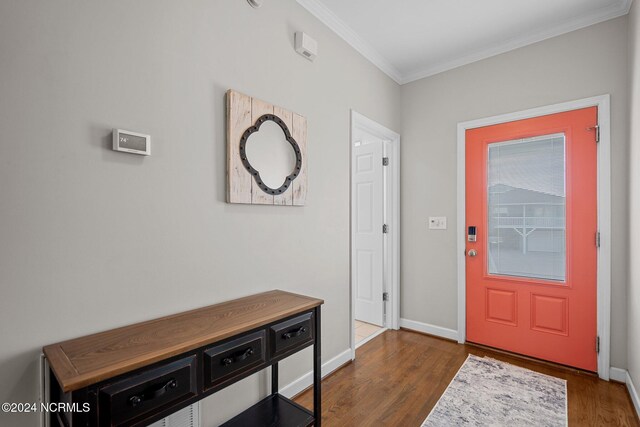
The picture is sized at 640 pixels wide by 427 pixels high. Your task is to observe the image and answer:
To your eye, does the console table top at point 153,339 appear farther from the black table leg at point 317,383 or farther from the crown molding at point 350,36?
the crown molding at point 350,36

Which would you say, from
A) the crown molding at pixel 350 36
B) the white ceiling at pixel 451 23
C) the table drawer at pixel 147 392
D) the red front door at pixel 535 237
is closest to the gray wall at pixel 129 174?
the crown molding at pixel 350 36

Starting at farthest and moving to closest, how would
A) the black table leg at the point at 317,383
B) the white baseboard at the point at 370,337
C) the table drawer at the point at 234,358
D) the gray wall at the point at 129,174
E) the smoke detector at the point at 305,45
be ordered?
the white baseboard at the point at 370,337 → the smoke detector at the point at 305,45 → the black table leg at the point at 317,383 → the table drawer at the point at 234,358 → the gray wall at the point at 129,174

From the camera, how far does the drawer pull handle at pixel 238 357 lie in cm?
123

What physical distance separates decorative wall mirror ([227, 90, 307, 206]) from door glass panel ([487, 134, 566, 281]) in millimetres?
1854

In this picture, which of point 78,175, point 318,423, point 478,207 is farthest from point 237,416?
point 478,207

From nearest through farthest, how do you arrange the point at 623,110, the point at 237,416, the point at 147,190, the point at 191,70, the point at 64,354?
the point at 64,354, the point at 147,190, the point at 191,70, the point at 237,416, the point at 623,110

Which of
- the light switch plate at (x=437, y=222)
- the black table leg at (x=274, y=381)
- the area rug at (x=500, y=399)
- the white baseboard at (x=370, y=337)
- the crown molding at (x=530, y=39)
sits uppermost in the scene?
the crown molding at (x=530, y=39)

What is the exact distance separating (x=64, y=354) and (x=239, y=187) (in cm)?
101

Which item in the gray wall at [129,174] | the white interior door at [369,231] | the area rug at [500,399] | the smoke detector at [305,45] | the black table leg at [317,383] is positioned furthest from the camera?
the white interior door at [369,231]

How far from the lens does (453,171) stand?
3.03 m

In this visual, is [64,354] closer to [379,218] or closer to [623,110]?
[379,218]

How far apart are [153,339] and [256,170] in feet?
3.30

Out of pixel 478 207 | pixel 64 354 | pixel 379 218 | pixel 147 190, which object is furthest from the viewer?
pixel 379 218

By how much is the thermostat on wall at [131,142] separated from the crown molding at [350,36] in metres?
1.54
